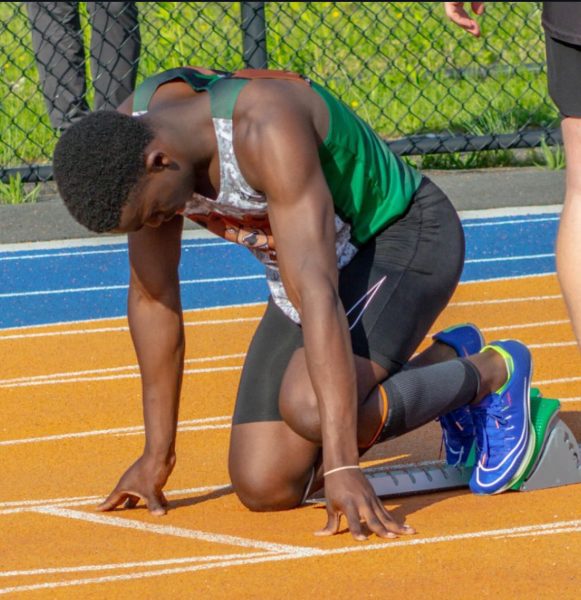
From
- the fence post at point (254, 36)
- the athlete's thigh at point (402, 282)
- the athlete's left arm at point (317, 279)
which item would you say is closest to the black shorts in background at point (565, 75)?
the athlete's left arm at point (317, 279)

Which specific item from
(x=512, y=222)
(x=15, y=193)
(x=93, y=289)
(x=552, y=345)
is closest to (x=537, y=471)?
(x=552, y=345)

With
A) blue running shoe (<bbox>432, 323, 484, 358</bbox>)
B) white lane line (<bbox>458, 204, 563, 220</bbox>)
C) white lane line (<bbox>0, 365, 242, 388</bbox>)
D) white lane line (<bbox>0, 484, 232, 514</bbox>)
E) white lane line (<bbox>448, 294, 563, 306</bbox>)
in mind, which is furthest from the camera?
white lane line (<bbox>458, 204, 563, 220</bbox>)

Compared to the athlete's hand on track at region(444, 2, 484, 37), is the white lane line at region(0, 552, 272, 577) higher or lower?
lower

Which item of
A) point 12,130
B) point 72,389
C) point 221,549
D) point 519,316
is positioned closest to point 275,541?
point 221,549

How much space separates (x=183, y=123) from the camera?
11.7 feet

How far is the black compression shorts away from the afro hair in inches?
30.3

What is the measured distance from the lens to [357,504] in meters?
3.26

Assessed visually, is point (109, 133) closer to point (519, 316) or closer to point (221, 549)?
point (221, 549)

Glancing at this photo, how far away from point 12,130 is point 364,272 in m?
5.77

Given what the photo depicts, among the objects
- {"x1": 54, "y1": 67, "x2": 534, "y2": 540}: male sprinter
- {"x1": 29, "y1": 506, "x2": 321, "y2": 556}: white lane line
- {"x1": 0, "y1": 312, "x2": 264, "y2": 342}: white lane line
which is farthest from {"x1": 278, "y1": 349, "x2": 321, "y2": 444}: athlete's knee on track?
{"x1": 0, "y1": 312, "x2": 264, "y2": 342}: white lane line

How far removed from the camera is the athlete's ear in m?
3.40

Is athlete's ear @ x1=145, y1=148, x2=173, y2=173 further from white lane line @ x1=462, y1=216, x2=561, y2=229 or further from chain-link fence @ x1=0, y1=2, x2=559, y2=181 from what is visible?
chain-link fence @ x1=0, y1=2, x2=559, y2=181

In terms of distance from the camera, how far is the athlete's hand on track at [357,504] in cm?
325

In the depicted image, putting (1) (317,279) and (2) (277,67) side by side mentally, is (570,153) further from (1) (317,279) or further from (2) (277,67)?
(2) (277,67)
